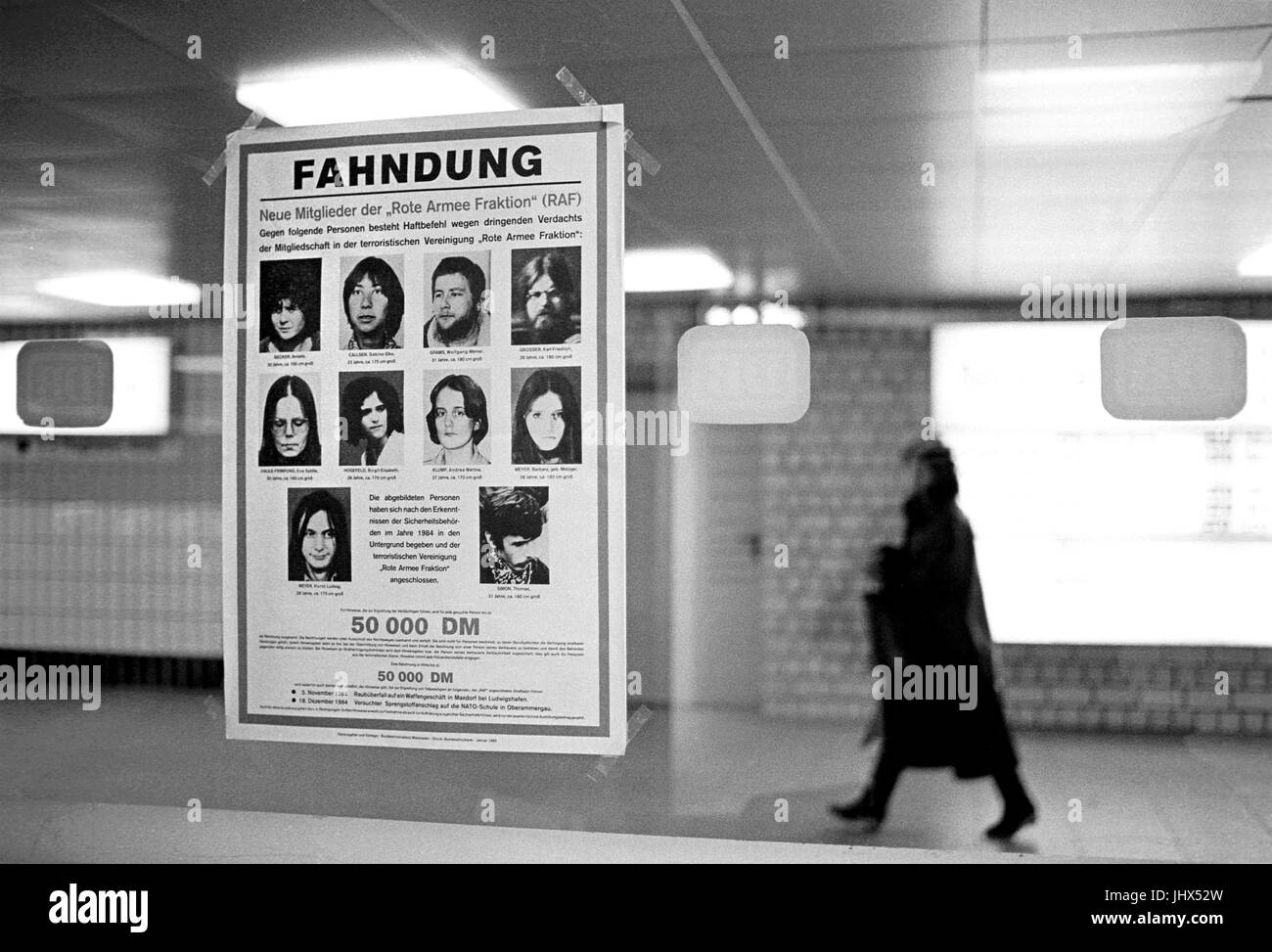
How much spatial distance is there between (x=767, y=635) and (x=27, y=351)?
56.2 inches

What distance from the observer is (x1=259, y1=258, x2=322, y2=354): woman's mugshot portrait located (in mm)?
2102

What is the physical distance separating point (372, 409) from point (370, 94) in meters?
0.57

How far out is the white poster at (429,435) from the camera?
2.03 metres

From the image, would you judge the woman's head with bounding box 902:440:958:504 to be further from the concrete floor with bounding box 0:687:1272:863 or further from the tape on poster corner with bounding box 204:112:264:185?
the tape on poster corner with bounding box 204:112:264:185

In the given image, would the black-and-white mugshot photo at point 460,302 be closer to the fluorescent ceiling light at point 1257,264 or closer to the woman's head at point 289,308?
the woman's head at point 289,308

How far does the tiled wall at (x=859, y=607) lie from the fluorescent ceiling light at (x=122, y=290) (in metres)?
1.06

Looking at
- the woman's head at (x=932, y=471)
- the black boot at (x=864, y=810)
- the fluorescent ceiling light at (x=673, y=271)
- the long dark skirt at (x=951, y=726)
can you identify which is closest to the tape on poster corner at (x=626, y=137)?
the fluorescent ceiling light at (x=673, y=271)

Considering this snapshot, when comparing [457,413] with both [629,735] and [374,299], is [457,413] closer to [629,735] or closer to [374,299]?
[374,299]

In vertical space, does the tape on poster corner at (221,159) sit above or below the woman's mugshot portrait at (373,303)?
above

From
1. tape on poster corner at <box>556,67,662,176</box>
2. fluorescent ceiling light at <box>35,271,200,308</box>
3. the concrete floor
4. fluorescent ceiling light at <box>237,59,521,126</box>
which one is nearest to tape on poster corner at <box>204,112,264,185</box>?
fluorescent ceiling light at <box>237,59,521,126</box>

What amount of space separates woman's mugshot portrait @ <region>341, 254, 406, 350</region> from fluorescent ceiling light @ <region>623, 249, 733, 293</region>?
389 mm

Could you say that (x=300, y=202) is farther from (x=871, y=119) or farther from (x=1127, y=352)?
(x=1127, y=352)

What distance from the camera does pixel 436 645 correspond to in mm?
2064
